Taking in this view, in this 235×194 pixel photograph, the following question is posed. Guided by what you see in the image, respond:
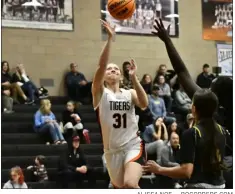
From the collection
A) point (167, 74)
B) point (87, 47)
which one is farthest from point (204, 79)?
point (87, 47)

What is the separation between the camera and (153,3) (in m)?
18.1

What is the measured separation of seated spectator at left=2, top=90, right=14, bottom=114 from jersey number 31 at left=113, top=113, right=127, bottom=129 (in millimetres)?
7646

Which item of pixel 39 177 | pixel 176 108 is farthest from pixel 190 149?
pixel 176 108

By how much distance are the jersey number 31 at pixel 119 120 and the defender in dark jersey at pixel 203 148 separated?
2806mm

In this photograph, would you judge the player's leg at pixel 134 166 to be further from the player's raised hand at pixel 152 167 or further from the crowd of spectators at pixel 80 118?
the crowd of spectators at pixel 80 118

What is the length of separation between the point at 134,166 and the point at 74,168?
215 inches

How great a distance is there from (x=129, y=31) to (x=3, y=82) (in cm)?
445

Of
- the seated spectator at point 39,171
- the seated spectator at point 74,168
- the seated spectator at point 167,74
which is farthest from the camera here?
the seated spectator at point 167,74

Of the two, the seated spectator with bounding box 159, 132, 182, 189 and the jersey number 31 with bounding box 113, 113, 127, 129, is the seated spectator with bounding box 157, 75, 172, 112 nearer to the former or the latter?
the seated spectator with bounding box 159, 132, 182, 189

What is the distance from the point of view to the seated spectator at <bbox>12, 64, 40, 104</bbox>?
1549 centimetres

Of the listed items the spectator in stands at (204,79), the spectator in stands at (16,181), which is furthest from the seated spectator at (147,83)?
the spectator in stands at (16,181)

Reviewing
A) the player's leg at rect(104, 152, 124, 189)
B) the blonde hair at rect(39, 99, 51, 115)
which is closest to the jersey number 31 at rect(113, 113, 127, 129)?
the player's leg at rect(104, 152, 124, 189)

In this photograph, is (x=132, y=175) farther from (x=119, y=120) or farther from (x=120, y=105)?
(x=120, y=105)

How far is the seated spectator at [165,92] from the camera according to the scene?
16375 mm
